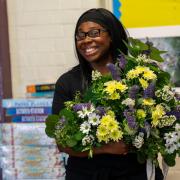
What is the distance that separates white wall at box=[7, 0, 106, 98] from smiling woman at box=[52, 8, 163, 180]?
0.65m

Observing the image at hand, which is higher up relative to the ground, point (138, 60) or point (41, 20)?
point (41, 20)

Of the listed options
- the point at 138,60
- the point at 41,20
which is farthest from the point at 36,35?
the point at 138,60

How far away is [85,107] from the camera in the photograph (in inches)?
63.0

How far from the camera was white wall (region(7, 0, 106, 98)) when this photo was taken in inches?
102

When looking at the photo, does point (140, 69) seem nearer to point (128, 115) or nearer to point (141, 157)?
point (128, 115)

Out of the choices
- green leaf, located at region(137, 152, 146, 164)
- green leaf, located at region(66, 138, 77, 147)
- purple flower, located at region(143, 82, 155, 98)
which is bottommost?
green leaf, located at region(137, 152, 146, 164)

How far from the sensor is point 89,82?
1.91m

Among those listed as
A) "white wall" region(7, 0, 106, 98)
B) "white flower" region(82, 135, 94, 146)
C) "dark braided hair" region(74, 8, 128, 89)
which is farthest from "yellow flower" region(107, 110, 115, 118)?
"white wall" region(7, 0, 106, 98)

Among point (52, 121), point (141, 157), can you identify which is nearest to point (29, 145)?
point (52, 121)

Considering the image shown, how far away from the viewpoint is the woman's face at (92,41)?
72.2 inches

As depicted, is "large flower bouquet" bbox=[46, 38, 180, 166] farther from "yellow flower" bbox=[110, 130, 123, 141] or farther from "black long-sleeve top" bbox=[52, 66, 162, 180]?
"black long-sleeve top" bbox=[52, 66, 162, 180]

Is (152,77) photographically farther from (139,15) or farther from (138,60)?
(139,15)

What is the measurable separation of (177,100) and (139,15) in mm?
1004

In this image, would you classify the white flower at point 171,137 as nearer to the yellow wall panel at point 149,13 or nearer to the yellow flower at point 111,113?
the yellow flower at point 111,113
